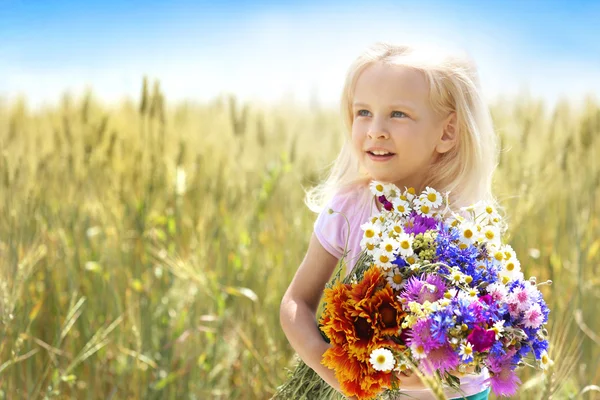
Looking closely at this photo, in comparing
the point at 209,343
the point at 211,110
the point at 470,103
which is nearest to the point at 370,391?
the point at 470,103

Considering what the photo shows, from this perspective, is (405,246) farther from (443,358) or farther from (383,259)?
(443,358)

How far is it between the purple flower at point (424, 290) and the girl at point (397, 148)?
26 cm

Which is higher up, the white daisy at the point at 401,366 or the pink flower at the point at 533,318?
the pink flower at the point at 533,318

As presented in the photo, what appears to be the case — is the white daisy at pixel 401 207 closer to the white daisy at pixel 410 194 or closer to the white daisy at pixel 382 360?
the white daisy at pixel 410 194

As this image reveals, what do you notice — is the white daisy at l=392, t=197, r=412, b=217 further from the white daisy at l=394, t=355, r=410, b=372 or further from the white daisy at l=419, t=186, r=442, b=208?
the white daisy at l=394, t=355, r=410, b=372

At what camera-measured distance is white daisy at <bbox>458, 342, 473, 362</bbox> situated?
112 centimetres

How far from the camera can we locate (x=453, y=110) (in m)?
1.55

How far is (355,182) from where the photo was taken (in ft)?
5.42

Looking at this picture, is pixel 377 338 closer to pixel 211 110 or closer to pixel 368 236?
pixel 368 236

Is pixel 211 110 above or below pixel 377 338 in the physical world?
below

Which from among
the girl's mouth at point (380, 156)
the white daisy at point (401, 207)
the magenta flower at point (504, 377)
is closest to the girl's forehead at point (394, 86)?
the girl's mouth at point (380, 156)

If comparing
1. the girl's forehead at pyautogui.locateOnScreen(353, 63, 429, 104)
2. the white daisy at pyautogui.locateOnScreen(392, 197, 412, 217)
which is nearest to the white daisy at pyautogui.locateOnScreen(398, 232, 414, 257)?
the white daisy at pyautogui.locateOnScreen(392, 197, 412, 217)

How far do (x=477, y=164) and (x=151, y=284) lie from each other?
132 centimetres

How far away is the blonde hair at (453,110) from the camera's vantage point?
4.93 ft
